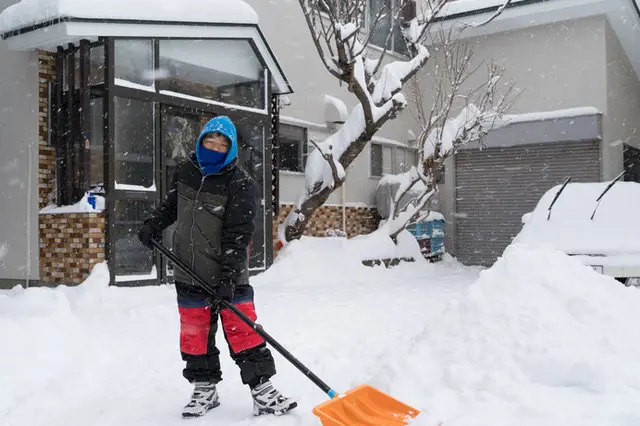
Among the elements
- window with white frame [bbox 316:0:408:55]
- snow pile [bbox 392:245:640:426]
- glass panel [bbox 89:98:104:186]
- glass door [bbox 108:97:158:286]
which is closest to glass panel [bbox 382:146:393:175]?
window with white frame [bbox 316:0:408:55]

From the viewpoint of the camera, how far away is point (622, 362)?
11.6ft

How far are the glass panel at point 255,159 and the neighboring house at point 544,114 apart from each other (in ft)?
23.8

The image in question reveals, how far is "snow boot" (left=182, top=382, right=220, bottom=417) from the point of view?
3.62 m

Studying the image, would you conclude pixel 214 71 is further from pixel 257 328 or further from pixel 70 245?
pixel 257 328

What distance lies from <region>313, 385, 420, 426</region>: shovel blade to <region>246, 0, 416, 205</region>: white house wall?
9229mm

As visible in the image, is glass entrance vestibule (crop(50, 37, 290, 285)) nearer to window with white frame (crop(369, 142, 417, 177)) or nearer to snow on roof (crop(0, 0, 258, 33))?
snow on roof (crop(0, 0, 258, 33))

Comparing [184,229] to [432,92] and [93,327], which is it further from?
[432,92]

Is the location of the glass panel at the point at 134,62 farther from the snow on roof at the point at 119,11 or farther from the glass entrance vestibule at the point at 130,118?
the snow on roof at the point at 119,11

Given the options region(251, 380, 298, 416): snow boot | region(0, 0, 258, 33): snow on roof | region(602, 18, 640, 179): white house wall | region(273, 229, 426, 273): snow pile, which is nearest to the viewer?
region(251, 380, 298, 416): snow boot

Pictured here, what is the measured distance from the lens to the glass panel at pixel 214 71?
916cm

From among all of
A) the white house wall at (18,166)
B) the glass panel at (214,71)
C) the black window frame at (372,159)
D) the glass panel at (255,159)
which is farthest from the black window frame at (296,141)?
the white house wall at (18,166)

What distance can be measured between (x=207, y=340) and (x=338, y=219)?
1056 cm

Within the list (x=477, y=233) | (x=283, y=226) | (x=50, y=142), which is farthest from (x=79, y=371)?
(x=477, y=233)

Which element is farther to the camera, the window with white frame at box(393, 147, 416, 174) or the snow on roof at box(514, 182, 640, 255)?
the window with white frame at box(393, 147, 416, 174)
